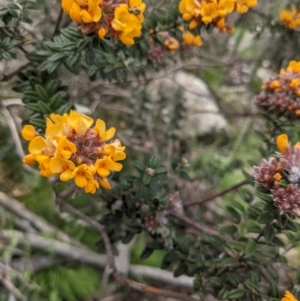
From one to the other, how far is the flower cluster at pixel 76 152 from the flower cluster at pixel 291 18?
1.08 m

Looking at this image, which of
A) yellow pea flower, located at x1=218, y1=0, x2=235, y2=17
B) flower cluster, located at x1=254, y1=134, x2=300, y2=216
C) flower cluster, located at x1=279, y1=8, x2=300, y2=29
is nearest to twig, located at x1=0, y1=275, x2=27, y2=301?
flower cluster, located at x1=254, y1=134, x2=300, y2=216

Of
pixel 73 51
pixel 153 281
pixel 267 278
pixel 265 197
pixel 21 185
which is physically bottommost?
pixel 153 281

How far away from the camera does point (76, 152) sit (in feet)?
2.99

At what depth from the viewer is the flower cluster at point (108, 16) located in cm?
92

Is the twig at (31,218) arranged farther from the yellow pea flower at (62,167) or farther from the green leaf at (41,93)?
the yellow pea flower at (62,167)

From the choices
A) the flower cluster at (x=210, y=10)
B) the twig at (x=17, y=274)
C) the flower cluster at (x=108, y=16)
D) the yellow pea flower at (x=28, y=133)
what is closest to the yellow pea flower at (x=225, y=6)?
the flower cluster at (x=210, y=10)

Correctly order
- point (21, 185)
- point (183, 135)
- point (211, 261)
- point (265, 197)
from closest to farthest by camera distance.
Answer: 1. point (265, 197)
2. point (211, 261)
3. point (21, 185)
4. point (183, 135)

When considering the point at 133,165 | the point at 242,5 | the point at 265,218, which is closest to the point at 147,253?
the point at 133,165

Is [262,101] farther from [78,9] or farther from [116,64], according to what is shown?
[78,9]

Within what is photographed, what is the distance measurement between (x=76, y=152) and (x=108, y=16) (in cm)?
31

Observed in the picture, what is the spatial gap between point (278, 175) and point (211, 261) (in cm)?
45

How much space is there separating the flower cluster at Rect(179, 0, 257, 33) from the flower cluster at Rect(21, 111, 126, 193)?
0.46 meters

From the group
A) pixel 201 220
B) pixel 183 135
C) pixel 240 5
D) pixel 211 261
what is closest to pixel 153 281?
pixel 201 220

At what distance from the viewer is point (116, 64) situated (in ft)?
4.15
